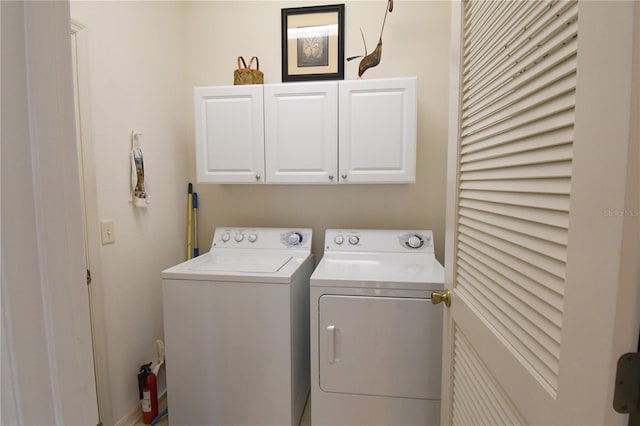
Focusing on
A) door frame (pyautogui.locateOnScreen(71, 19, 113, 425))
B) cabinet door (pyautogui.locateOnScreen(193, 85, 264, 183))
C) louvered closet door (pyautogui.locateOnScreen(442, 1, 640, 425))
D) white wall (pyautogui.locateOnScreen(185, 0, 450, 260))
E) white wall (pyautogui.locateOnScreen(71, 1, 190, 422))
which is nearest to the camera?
louvered closet door (pyautogui.locateOnScreen(442, 1, 640, 425))

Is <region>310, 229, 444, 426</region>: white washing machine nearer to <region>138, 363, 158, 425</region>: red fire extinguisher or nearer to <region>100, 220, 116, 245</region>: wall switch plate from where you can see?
<region>138, 363, 158, 425</region>: red fire extinguisher

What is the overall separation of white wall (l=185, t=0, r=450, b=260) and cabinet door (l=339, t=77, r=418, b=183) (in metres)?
0.31

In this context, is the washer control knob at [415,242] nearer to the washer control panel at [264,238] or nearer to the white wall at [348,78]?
the white wall at [348,78]

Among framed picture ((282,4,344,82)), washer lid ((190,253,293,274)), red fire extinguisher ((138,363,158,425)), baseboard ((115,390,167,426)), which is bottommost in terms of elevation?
baseboard ((115,390,167,426))

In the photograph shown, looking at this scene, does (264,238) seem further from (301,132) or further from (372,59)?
(372,59)

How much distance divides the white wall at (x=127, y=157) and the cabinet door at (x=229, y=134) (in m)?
0.30

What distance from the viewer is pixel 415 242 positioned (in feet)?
6.37

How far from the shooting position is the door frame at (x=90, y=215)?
1444mm

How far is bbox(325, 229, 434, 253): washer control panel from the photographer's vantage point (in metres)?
1.94

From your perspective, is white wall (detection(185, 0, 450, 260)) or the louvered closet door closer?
the louvered closet door

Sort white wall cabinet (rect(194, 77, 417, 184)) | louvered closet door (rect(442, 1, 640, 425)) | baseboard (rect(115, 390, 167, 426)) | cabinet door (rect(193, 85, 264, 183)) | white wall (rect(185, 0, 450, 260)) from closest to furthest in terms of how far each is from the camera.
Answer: louvered closet door (rect(442, 1, 640, 425)) < baseboard (rect(115, 390, 167, 426)) < white wall cabinet (rect(194, 77, 417, 184)) < cabinet door (rect(193, 85, 264, 183)) < white wall (rect(185, 0, 450, 260))

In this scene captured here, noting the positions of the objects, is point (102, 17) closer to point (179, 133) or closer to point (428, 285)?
point (179, 133)

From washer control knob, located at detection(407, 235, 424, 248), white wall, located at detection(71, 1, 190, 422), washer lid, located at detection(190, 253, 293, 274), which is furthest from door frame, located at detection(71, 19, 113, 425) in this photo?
washer control knob, located at detection(407, 235, 424, 248)

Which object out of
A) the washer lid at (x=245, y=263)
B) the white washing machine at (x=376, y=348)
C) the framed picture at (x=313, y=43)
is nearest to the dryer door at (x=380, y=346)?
the white washing machine at (x=376, y=348)
